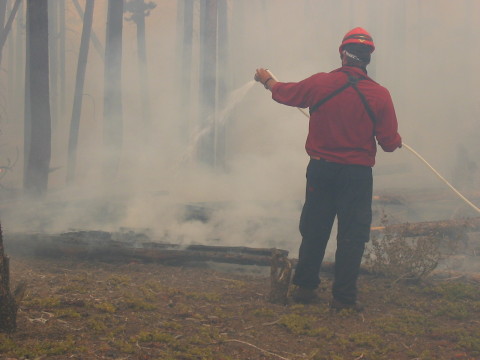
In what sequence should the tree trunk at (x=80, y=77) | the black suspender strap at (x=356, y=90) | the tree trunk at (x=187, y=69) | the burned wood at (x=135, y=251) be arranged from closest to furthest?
the black suspender strap at (x=356, y=90) → the burned wood at (x=135, y=251) → the tree trunk at (x=80, y=77) → the tree trunk at (x=187, y=69)

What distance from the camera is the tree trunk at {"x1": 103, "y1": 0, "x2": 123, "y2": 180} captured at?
16281 mm

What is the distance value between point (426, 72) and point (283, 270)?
2388cm

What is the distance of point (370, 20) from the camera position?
32.7m

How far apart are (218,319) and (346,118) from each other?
1.99m

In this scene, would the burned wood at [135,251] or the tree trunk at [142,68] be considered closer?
the burned wood at [135,251]

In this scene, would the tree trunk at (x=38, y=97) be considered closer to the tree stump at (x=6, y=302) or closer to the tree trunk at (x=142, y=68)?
the tree stump at (x=6, y=302)

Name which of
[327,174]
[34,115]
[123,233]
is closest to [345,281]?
[327,174]

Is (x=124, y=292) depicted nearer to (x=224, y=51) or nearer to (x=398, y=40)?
(x=224, y=51)

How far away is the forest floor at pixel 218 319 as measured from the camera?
3385mm

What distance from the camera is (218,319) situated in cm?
419

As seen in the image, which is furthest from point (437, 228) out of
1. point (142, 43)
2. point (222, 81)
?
point (142, 43)

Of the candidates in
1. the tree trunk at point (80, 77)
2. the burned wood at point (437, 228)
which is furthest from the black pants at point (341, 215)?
the tree trunk at point (80, 77)

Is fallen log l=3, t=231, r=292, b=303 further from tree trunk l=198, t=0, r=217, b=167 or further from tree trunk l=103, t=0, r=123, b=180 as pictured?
tree trunk l=198, t=0, r=217, b=167

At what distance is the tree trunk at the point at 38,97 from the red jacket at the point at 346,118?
757cm
